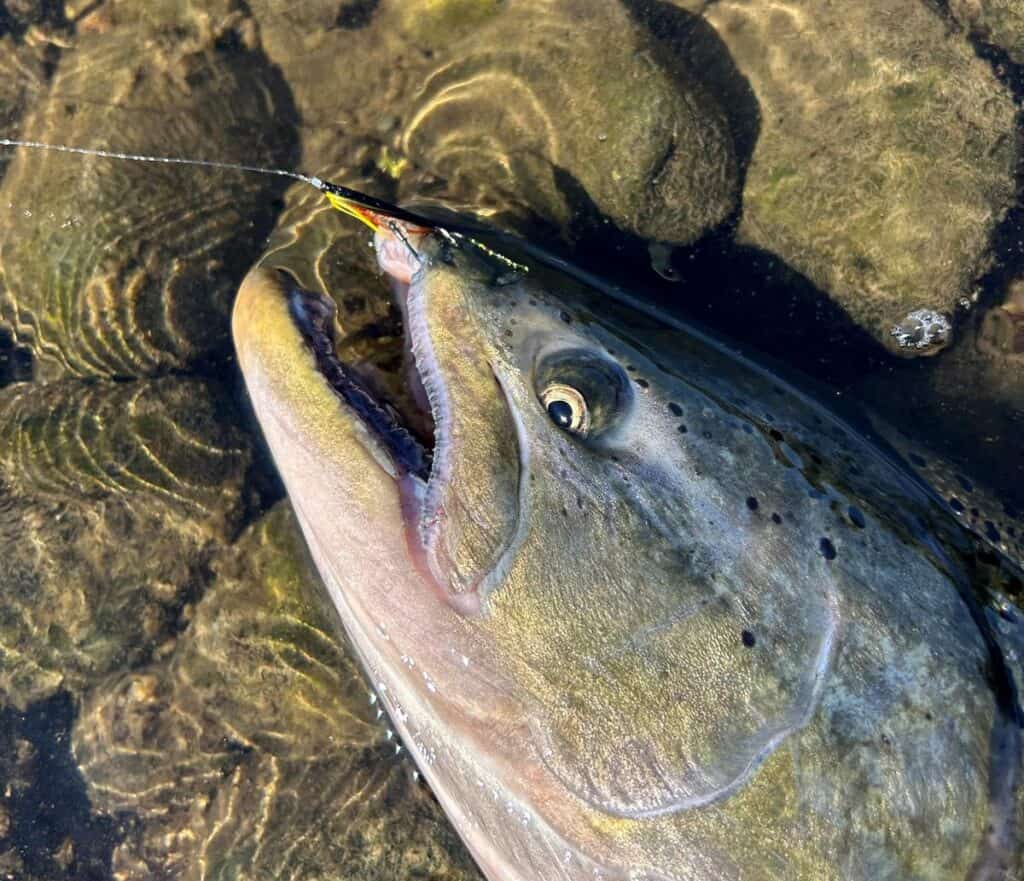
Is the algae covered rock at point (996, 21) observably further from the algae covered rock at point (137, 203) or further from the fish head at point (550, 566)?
the algae covered rock at point (137, 203)

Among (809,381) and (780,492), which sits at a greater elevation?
(780,492)

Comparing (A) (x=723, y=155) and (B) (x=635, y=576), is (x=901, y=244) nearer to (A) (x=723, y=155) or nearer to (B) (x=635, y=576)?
(A) (x=723, y=155)

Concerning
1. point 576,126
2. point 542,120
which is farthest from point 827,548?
point 542,120

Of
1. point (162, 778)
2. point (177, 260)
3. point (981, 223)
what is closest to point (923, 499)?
point (981, 223)

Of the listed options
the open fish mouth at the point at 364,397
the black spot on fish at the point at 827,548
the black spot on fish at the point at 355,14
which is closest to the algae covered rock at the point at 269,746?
the open fish mouth at the point at 364,397

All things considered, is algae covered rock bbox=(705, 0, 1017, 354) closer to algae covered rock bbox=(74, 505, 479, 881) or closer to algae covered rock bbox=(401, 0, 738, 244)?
algae covered rock bbox=(401, 0, 738, 244)
